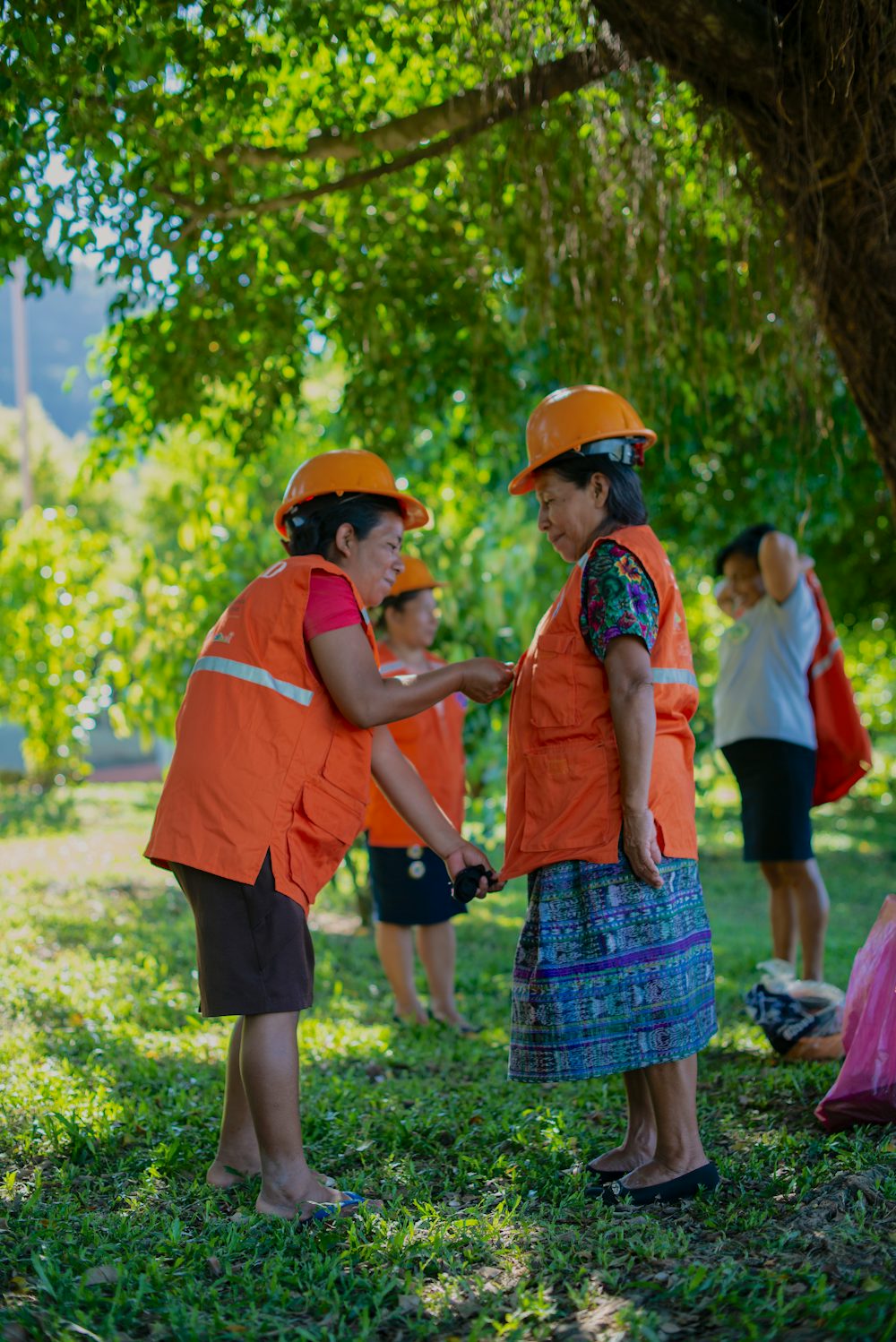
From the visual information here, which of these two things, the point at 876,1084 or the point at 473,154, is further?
the point at 473,154

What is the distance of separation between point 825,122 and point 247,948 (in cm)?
315

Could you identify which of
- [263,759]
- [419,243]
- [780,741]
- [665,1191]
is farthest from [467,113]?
[665,1191]

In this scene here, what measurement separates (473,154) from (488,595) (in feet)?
9.40

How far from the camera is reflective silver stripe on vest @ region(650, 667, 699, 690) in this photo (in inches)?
132

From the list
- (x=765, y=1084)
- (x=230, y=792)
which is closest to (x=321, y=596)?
(x=230, y=792)

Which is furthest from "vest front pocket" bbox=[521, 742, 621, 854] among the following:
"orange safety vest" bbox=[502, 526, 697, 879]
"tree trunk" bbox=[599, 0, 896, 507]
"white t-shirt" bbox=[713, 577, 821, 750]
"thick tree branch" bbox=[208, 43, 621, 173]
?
"thick tree branch" bbox=[208, 43, 621, 173]

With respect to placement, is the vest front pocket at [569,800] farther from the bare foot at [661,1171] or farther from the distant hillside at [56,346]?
the distant hillside at [56,346]

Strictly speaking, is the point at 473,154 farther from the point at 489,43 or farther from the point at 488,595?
the point at 488,595

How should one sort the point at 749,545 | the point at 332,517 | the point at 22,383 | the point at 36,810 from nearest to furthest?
the point at 332,517 → the point at 749,545 → the point at 36,810 → the point at 22,383

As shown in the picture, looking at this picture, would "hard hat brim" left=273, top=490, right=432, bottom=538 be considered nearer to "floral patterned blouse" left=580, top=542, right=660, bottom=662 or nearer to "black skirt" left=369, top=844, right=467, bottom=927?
"floral patterned blouse" left=580, top=542, right=660, bottom=662

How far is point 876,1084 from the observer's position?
366 centimetres

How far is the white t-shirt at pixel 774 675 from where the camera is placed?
214 inches

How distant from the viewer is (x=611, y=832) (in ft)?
10.9

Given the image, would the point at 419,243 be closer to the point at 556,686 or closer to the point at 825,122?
the point at 825,122
